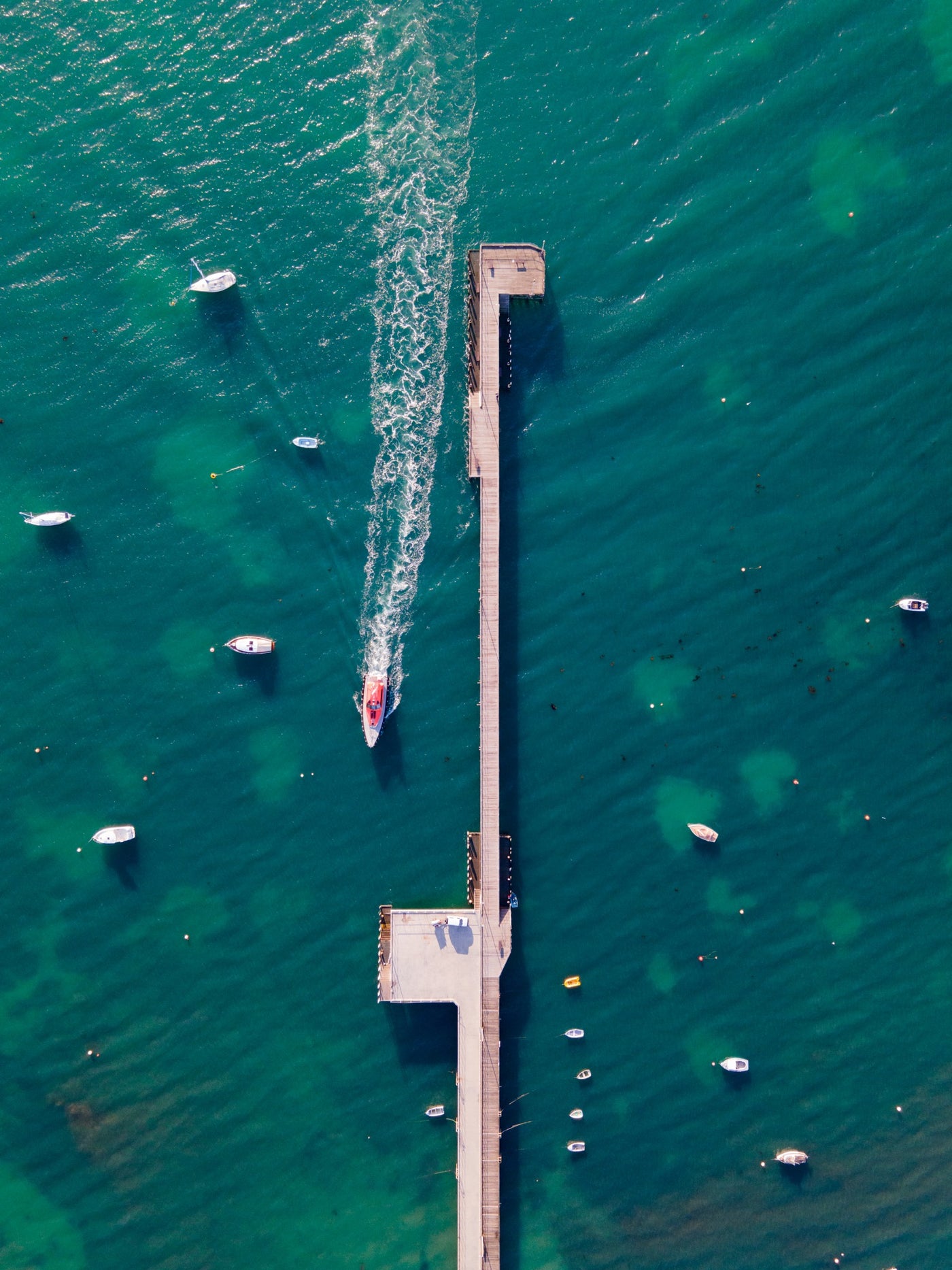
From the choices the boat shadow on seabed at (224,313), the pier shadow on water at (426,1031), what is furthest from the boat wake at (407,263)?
the pier shadow on water at (426,1031)

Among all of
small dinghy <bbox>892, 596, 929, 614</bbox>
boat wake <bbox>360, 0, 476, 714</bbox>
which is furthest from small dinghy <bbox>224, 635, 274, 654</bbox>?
small dinghy <bbox>892, 596, 929, 614</bbox>

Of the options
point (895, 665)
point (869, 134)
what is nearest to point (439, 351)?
point (869, 134)

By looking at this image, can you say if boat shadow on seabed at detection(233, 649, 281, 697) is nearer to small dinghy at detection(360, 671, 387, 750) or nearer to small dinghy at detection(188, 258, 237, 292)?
small dinghy at detection(360, 671, 387, 750)

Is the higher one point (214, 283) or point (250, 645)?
point (214, 283)

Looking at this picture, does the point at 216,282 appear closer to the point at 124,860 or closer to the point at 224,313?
the point at 224,313

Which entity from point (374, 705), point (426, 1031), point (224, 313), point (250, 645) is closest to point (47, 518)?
point (250, 645)

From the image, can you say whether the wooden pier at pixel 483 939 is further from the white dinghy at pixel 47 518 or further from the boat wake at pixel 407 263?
the white dinghy at pixel 47 518
